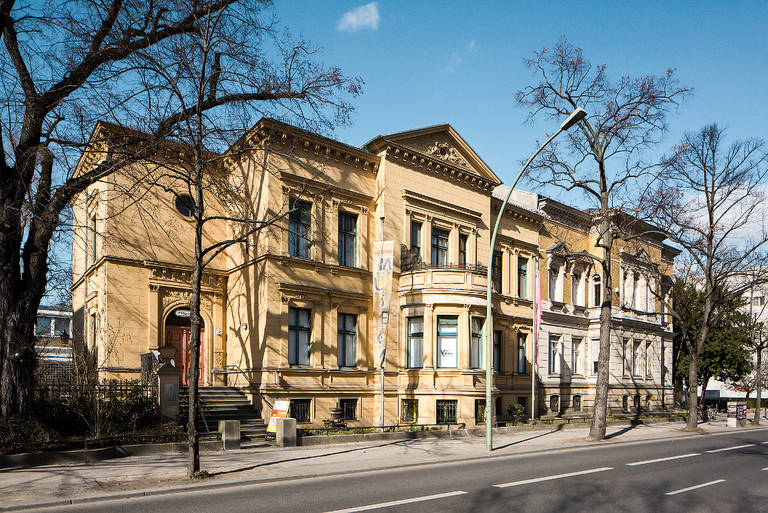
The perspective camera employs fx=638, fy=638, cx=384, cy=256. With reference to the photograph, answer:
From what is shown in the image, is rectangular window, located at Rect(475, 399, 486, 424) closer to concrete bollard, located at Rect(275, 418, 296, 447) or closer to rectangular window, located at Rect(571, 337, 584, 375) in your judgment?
concrete bollard, located at Rect(275, 418, 296, 447)

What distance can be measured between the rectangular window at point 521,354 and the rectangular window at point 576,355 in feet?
15.4

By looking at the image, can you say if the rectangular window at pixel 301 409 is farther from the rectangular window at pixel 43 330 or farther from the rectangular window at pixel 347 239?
the rectangular window at pixel 43 330

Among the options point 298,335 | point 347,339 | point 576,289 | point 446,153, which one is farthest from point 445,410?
point 576,289

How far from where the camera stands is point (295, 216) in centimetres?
2511

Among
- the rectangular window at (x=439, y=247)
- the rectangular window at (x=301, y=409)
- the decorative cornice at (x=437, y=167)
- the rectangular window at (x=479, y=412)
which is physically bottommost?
the rectangular window at (x=479, y=412)

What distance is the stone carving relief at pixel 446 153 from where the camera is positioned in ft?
96.3

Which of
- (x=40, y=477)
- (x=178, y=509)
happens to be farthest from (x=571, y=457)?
(x=40, y=477)

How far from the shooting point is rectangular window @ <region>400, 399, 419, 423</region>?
2662cm

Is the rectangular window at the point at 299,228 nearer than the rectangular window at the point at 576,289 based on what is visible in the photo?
Yes

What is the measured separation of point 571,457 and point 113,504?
12302 mm

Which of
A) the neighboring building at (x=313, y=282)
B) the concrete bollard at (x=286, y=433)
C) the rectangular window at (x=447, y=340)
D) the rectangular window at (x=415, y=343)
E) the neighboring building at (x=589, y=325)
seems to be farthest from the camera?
the neighboring building at (x=589, y=325)

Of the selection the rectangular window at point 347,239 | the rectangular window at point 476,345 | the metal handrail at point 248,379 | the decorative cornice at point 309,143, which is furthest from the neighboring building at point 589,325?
the metal handrail at point 248,379

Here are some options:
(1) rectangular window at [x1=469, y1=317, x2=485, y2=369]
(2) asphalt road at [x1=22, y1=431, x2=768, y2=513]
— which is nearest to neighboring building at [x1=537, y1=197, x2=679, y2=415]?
(1) rectangular window at [x1=469, y1=317, x2=485, y2=369]

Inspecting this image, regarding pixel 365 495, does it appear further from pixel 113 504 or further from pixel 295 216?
pixel 295 216
